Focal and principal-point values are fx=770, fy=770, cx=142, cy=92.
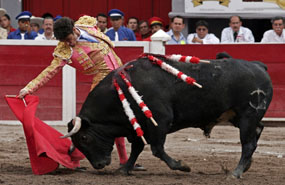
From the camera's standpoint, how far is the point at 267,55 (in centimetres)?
962

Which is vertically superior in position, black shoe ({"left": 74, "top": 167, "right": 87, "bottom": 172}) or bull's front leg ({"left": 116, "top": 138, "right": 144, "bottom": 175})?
bull's front leg ({"left": 116, "top": 138, "right": 144, "bottom": 175})

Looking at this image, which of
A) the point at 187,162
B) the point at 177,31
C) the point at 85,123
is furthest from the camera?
the point at 177,31

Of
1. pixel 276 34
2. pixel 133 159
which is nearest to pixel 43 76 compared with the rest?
pixel 133 159

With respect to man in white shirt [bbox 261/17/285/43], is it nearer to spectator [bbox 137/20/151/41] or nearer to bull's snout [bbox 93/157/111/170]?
spectator [bbox 137/20/151/41]

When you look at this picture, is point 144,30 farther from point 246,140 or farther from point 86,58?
point 246,140

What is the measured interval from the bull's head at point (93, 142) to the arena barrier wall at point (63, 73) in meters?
3.76

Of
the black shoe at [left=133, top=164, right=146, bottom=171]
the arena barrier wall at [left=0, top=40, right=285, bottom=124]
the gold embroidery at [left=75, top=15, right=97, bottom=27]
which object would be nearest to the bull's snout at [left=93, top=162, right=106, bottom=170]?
the black shoe at [left=133, top=164, right=146, bottom=171]

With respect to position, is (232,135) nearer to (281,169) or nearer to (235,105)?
(281,169)

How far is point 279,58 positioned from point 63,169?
13.9 ft

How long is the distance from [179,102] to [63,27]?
1.02 metres

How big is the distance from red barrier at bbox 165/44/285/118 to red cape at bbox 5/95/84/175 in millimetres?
3690

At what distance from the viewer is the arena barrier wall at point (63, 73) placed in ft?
31.3

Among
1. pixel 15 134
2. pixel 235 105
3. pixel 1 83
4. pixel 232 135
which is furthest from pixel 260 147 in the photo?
pixel 1 83

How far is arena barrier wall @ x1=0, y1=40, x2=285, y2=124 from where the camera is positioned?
376 inches
